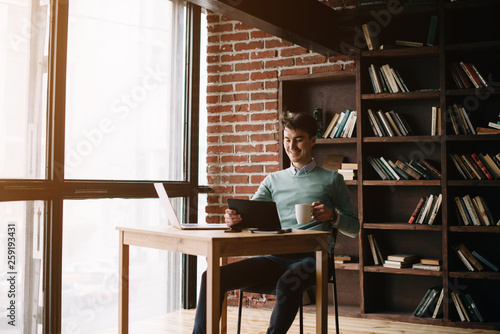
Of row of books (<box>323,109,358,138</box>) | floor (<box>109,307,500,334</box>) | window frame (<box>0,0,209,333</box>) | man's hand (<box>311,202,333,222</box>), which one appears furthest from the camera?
row of books (<box>323,109,358,138</box>)

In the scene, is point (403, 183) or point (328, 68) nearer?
point (403, 183)

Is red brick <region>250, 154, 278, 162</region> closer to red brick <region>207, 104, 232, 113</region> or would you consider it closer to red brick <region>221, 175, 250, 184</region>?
red brick <region>221, 175, 250, 184</region>

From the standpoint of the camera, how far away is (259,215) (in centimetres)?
254

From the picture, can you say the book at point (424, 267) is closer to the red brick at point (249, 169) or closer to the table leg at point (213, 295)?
the red brick at point (249, 169)

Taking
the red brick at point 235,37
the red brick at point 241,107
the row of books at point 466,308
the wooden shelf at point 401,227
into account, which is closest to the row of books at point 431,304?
the row of books at point 466,308

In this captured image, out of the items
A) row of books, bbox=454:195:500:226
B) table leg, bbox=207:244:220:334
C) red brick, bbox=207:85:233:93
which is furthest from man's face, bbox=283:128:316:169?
red brick, bbox=207:85:233:93

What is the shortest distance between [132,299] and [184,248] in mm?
1714

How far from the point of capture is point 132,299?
4.00 m

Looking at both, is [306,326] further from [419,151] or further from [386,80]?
[386,80]

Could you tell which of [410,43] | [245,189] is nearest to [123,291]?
[245,189]

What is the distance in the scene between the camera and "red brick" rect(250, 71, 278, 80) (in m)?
4.52

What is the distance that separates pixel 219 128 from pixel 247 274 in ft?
6.95

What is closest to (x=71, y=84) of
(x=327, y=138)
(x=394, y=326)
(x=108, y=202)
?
(x=108, y=202)

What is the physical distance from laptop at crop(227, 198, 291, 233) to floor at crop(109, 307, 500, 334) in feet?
4.54
